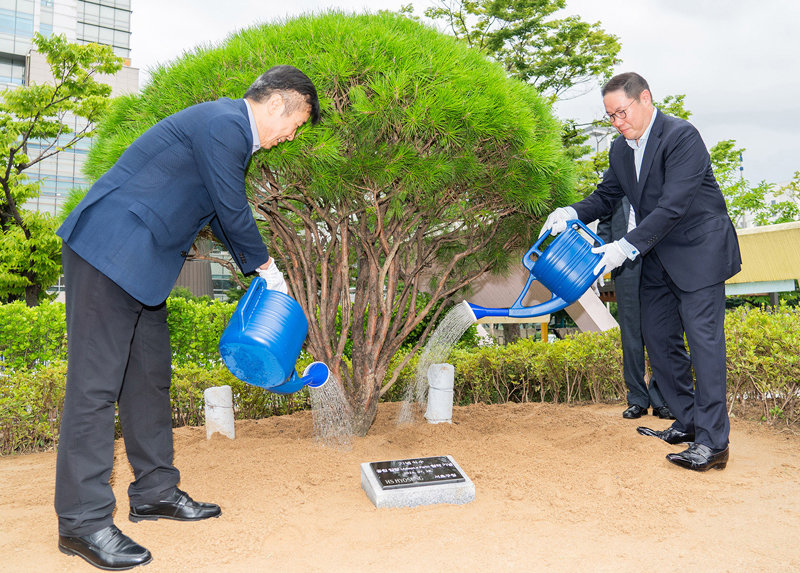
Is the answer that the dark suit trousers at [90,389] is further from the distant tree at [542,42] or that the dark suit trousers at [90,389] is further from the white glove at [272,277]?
the distant tree at [542,42]

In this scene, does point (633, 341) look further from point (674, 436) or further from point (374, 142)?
point (374, 142)

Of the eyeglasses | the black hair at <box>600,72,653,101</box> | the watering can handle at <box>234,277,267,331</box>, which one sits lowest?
the watering can handle at <box>234,277,267,331</box>

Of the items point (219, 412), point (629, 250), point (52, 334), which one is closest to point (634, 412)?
point (629, 250)

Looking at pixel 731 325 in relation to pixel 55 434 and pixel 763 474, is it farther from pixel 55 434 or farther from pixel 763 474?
pixel 55 434

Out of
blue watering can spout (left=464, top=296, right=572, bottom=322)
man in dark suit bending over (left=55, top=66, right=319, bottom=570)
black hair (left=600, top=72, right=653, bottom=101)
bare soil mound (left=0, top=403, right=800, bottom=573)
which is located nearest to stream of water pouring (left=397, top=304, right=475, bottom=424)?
blue watering can spout (left=464, top=296, right=572, bottom=322)

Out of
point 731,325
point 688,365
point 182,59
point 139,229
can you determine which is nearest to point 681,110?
point 731,325

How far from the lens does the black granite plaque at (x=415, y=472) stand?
98.1 inches

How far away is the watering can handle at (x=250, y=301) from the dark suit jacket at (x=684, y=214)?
1.96 m

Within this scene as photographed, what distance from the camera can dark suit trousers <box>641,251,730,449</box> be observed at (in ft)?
9.49

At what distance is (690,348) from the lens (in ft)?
9.88

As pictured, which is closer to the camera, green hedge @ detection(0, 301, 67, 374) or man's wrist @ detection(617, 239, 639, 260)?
man's wrist @ detection(617, 239, 639, 260)

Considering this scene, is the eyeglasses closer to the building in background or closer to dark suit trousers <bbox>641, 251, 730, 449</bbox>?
dark suit trousers <bbox>641, 251, 730, 449</bbox>

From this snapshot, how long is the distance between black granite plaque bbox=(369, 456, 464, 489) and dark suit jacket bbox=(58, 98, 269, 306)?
4.24 ft

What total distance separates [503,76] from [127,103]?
7.95 ft
